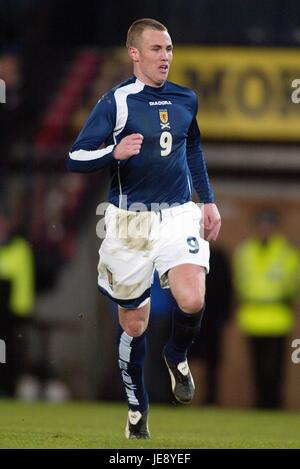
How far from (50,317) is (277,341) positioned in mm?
3213

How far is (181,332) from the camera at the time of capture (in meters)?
9.11

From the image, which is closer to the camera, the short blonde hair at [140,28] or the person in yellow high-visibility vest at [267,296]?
Result: the short blonde hair at [140,28]

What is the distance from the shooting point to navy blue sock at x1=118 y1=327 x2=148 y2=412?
9.21 m

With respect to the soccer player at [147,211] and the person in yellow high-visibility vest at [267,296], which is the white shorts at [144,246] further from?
the person in yellow high-visibility vest at [267,296]

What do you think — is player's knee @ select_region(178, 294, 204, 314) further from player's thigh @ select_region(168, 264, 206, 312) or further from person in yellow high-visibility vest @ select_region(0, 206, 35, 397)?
person in yellow high-visibility vest @ select_region(0, 206, 35, 397)

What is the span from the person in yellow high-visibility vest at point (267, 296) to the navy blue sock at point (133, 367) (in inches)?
219

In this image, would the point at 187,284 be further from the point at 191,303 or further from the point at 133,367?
the point at 133,367

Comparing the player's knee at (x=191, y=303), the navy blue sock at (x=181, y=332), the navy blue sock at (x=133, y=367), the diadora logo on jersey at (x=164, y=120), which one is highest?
the diadora logo on jersey at (x=164, y=120)

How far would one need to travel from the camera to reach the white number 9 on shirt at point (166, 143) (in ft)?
29.6

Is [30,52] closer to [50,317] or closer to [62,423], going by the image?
[50,317]

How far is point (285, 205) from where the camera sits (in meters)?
16.6

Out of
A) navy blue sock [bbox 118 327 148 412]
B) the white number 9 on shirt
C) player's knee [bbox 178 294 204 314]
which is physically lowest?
navy blue sock [bbox 118 327 148 412]

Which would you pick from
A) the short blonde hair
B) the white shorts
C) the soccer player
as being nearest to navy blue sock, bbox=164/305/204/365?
the soccer player

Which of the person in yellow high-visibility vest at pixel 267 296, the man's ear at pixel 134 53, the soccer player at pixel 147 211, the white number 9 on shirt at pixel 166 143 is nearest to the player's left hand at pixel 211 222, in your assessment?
the soccer player at pixel 147 211
